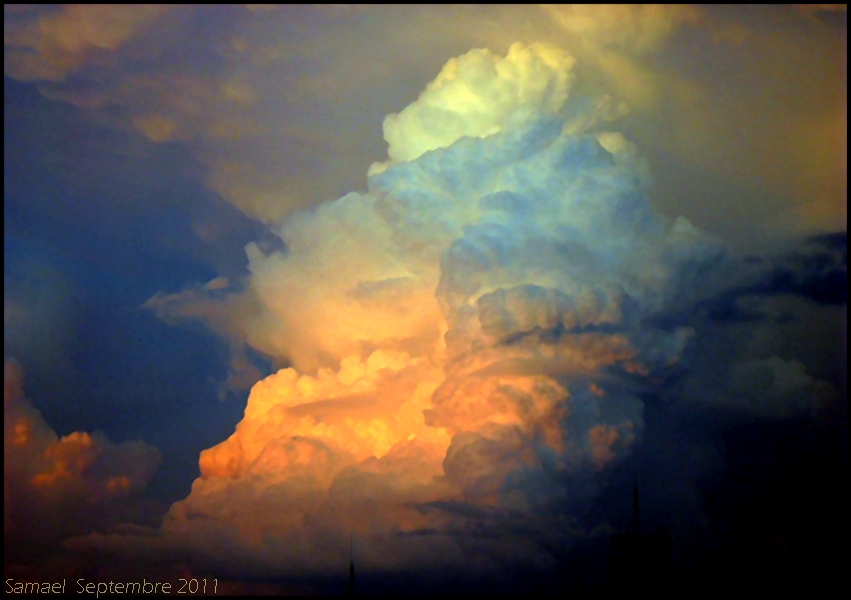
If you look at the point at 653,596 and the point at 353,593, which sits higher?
the point at 353,593

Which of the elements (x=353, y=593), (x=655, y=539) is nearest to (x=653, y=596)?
(x=655, y=539)

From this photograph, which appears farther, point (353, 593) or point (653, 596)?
point (653, 596)

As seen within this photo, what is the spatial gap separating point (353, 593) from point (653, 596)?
13155 cm

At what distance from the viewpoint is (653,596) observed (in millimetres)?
197375

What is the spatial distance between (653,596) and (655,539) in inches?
599

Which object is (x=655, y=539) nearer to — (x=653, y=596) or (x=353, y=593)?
(x=653, y=596)

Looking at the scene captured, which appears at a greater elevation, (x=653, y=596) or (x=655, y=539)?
(x=655, y=539)

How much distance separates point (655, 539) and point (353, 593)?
12349 cm

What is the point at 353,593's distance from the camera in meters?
86.4

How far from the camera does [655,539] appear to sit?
192500 mm

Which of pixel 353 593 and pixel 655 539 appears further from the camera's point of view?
pixel 655 539
